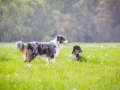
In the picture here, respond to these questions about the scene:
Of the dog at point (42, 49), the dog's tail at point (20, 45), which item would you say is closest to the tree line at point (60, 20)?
the dog at point (42, 49)

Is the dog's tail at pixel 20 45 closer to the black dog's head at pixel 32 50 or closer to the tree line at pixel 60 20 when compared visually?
the black dog's head at pixel 32 50

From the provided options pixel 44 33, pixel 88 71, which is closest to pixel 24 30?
pixel 44 33

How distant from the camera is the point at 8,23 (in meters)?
51.0

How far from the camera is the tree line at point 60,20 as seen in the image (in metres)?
51.7

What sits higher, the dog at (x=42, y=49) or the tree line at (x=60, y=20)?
the tree line at (x=60, y=20)

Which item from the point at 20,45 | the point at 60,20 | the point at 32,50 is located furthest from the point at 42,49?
the point at 60,20

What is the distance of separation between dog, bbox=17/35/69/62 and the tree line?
1461 inches

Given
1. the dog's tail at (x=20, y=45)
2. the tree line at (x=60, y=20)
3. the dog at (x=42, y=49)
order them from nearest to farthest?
1. the dog's tail at (x=20, y=45)
2. the dog at (x=42, y=49)
3. the tree line at (x=60, y=20)

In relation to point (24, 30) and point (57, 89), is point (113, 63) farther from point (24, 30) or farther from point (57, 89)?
point (24, 30)

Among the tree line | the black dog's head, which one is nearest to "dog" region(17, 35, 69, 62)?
the black dog's head

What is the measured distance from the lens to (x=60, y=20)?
66.6m

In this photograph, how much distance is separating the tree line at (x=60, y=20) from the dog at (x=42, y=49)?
3711 centimetres

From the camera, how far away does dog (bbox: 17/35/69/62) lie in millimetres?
10725

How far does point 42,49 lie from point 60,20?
55.9m
